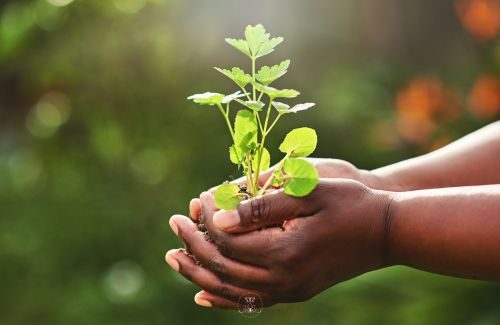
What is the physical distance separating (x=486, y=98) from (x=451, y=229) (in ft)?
7.00

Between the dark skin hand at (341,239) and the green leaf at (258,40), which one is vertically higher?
the green leaf at (258,40)

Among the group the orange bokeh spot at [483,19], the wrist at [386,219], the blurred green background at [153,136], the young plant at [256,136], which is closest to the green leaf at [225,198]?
the young plant at [256,136]

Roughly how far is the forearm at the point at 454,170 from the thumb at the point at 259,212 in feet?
1.21

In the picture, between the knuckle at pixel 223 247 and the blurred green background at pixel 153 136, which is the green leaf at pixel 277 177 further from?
the blurred green background at pixel 153 136

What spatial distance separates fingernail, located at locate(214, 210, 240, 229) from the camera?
1.07 m

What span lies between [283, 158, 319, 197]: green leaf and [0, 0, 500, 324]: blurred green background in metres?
1.66

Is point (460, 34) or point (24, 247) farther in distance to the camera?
point (460, 34)

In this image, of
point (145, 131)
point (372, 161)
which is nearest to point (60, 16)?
point (145, 131)

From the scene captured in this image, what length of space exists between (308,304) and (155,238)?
2.26ft

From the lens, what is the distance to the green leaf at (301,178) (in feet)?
3.47

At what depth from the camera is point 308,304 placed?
2857 mm

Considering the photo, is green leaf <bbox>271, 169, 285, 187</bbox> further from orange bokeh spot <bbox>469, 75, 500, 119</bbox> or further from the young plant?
orange bokeh spot <bbox>469, 75, 500, 119</bbox>

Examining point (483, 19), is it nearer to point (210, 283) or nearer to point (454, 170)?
point (454, 170)

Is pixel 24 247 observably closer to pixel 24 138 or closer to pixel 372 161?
pixel 24 138
